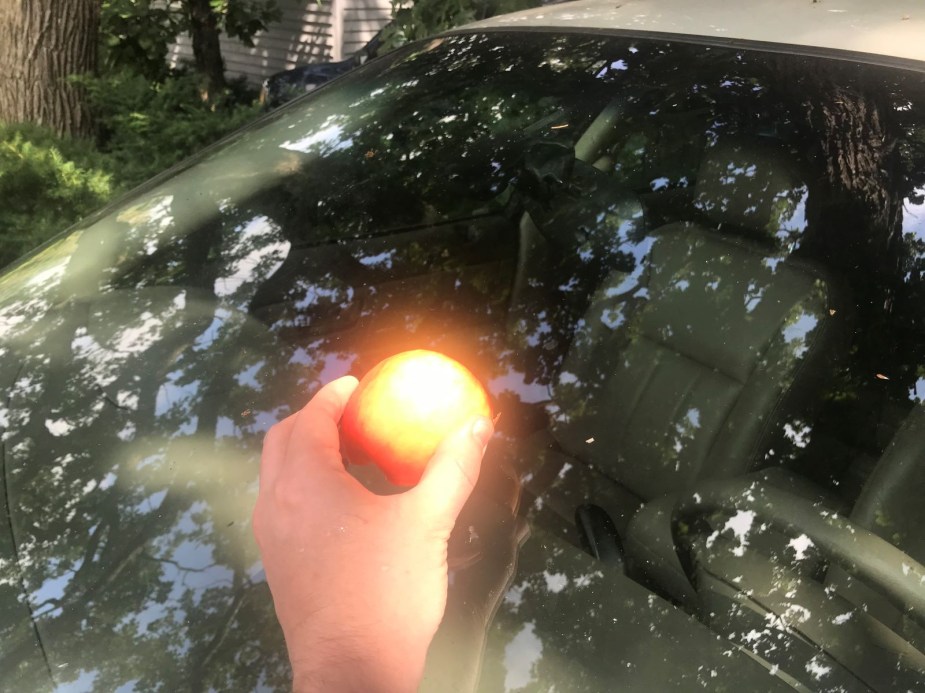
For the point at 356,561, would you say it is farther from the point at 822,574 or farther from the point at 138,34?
the point at 138,34

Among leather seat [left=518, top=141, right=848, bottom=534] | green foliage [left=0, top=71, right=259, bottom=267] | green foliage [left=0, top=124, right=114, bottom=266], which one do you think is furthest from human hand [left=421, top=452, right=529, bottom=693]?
green foliage [left=0, top=124, right=114, bottom=266]

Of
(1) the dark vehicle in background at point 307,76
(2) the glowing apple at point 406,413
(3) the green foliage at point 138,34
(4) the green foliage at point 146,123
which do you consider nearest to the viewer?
(2) the glowing apple at point 406,413

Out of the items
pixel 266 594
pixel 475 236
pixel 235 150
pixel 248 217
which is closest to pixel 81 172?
pixel 235 150

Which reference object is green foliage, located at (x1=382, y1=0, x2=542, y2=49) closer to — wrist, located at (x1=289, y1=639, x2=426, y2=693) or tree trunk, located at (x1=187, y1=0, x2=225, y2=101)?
tree trunk, located at (x1=187, y1=0, x2=225, y2=101)

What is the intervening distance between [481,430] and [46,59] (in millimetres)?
4636

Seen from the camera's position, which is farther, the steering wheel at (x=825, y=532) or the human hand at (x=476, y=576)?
the steering wheel at (x=825, y=532)

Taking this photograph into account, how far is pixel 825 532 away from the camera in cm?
124

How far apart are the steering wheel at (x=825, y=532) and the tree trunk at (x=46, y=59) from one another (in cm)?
465

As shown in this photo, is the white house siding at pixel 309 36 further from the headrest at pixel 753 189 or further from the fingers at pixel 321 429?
the fingers at pixel 321 429

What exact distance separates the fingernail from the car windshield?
0.11 metres

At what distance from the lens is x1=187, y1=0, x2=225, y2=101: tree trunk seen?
630 cm

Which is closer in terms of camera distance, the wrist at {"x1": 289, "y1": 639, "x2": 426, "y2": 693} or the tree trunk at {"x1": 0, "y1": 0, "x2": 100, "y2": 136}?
the wrist at {"x1": 289, "y1": 639, "x2": 426, "y2": 693}

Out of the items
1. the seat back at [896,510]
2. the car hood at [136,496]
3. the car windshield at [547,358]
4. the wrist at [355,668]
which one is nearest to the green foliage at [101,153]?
the car windshield at [547,358]

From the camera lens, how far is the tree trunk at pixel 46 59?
4.45m
